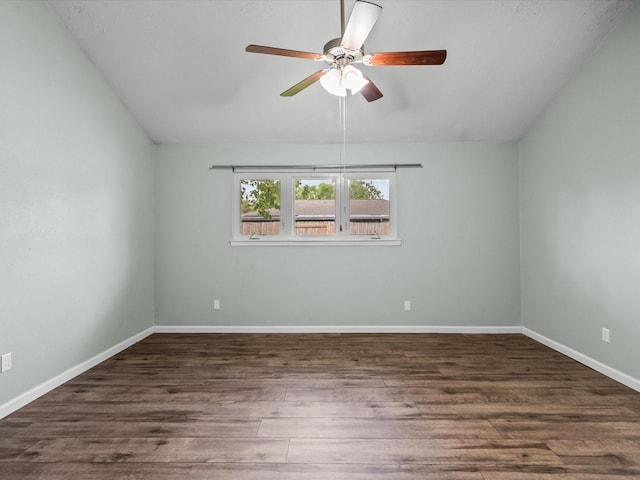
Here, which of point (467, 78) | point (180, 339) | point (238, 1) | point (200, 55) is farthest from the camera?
point (180, 339)

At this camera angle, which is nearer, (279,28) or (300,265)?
(279,28)

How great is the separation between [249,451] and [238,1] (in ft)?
9.88

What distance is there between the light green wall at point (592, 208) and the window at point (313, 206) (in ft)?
5.29

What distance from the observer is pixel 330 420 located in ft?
7.11

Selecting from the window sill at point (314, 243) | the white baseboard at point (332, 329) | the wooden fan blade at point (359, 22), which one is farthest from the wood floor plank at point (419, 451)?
the window sill at point (314, 243)

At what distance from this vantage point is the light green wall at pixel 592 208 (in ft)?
8.91

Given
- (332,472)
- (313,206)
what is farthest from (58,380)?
(313,206)

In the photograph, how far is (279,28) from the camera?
2.94m

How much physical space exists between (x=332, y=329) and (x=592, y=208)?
281 cm

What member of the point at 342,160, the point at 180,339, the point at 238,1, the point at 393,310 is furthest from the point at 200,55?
the point at 393,310

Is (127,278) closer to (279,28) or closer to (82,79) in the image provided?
(82,79)

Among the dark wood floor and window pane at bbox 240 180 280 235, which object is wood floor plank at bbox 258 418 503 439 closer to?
the dark wood floor

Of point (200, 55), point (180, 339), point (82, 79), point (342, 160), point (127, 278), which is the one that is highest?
point (200, 55)

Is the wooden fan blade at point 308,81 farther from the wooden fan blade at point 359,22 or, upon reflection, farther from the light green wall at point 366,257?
the light green wall at point 366,257
